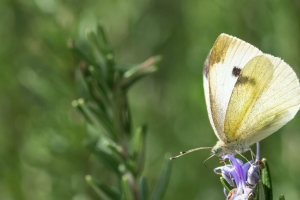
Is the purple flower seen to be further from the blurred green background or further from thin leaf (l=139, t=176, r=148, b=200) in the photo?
the blurred green background

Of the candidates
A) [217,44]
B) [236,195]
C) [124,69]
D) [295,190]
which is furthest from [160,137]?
[236,195]

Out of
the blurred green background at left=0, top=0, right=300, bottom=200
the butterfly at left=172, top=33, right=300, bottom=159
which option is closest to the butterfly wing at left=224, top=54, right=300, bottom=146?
the butterfly at left=172, top=33, right=300, bottom=159

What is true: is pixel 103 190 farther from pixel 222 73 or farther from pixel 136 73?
pixel 222 73

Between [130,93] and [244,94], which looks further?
[130,93]

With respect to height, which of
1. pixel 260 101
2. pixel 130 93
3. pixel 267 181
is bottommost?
pixel 267 181

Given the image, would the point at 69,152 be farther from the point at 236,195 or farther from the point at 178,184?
the point at 236,195

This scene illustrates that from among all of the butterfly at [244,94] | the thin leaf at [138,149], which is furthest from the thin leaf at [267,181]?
the thin leaf at [138,149]

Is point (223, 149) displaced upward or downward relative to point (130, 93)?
downward

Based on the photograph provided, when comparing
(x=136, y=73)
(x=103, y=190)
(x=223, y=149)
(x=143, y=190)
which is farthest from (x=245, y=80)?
(x=103, y=190)
